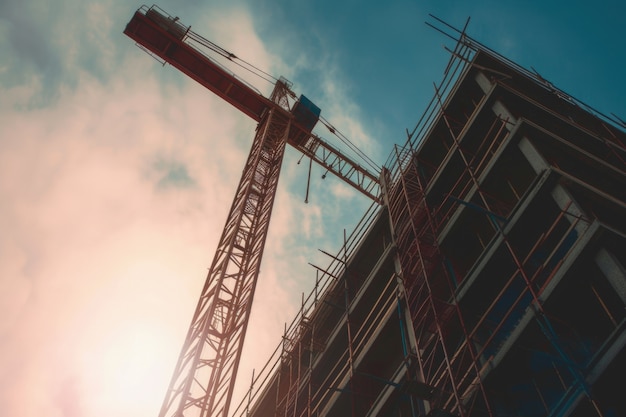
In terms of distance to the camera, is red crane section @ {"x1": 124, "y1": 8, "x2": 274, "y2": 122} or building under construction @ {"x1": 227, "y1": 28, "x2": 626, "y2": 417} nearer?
building under construction @ {"x1": 227, "y1": 28, "x2": 626, "y2": 417}

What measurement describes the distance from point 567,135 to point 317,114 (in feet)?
51.2

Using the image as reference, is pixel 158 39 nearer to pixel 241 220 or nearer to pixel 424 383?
pixel 241 220

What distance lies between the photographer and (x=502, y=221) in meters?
10.9

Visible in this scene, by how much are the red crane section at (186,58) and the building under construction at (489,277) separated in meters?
10.7

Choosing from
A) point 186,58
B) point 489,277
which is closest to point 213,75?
point 186,58

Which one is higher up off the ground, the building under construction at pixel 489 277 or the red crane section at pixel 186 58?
the red crane section at pixel 186 58

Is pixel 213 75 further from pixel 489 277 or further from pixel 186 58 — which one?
pixel 489 277

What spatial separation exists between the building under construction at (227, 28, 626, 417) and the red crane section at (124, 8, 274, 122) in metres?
10.7

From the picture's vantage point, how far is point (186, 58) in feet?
84.6

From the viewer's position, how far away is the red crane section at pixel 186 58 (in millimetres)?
24859

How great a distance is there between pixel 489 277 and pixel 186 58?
817 inches

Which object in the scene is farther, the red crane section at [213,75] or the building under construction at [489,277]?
the red crane section at [213,75]

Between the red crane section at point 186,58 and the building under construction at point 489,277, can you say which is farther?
the red crane section at point 186,58

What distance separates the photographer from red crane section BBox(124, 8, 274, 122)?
2486 cm
